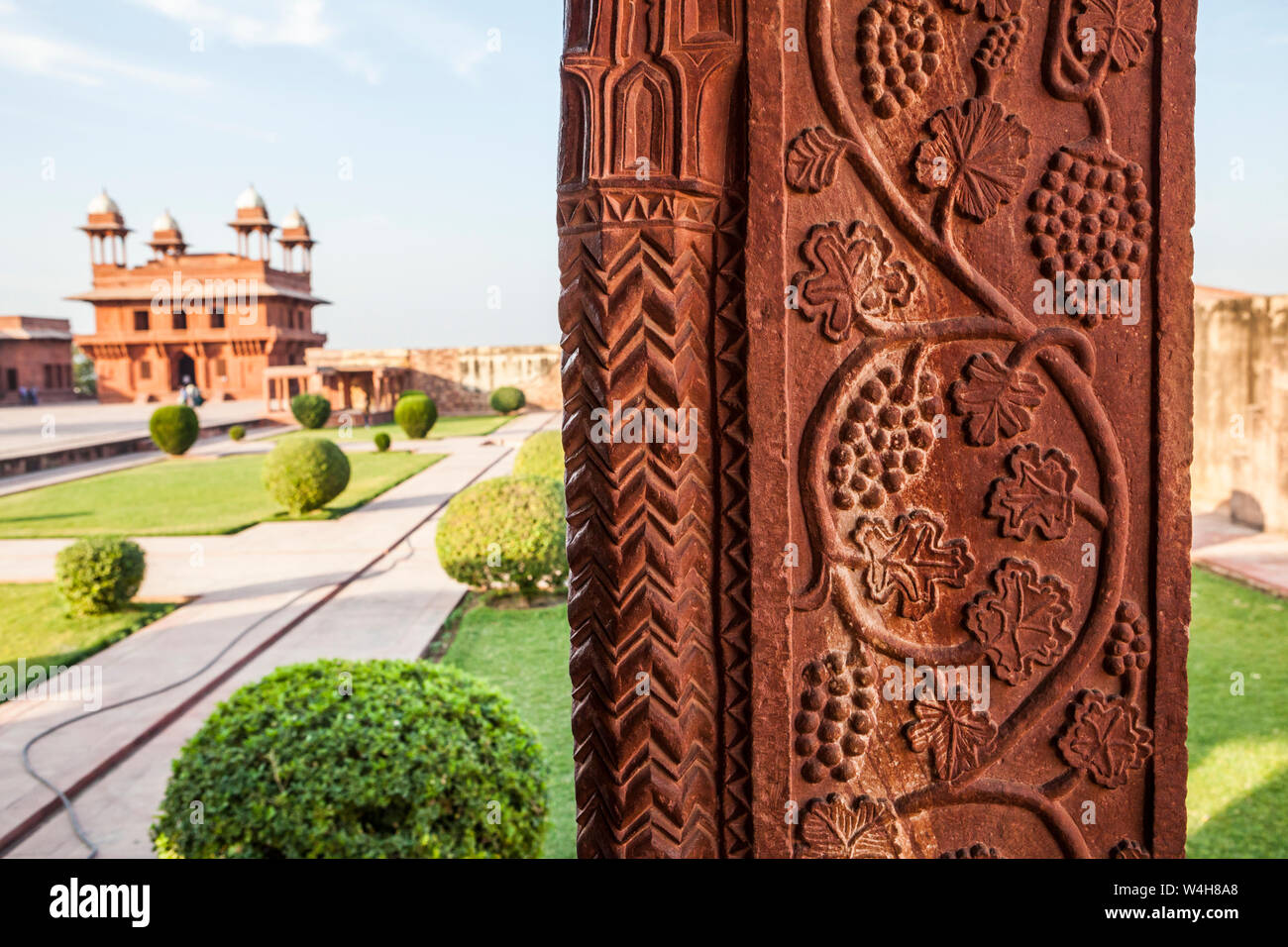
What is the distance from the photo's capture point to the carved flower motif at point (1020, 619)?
124cm

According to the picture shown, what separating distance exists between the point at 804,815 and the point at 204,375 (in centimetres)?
3733

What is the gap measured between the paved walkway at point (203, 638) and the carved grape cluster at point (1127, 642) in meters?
3.33

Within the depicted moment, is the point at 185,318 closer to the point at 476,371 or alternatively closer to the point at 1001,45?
the point at 476,371

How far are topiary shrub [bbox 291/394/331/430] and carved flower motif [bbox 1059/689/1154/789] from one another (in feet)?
79.4

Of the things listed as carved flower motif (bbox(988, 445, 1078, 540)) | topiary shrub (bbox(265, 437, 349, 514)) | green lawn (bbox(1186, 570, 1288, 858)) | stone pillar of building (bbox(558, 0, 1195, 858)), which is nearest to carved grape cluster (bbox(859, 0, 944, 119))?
stone pillar of building (bbox(558, 0, 1195, 858))

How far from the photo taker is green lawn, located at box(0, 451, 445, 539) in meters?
9.95

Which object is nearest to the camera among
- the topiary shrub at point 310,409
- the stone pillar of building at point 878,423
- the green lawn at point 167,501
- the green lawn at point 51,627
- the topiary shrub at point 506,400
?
the stone pillar of building at point 878,423

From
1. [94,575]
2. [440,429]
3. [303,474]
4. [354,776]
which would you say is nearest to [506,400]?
[440,429]

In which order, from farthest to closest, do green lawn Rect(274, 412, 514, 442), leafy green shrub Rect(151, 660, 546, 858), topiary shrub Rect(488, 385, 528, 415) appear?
topiary shrub Rect(488, 385, 528, 415), green lawn Rect(274, 412, 514, 442), leafy green shrub Rect(151, 660, 546, 858)

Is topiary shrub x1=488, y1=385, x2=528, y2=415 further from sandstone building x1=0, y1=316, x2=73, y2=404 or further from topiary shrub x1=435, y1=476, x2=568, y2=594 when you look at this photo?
topiary shrub x1=435, y1=476, x2=568, y2=594

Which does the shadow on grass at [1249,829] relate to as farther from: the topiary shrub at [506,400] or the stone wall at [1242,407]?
the topiary shrub at [506,400]

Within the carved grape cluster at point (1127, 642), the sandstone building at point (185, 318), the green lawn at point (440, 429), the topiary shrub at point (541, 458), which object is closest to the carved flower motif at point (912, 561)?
the carved grape cluster at point (1127, 642)

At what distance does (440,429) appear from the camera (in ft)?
79.9
